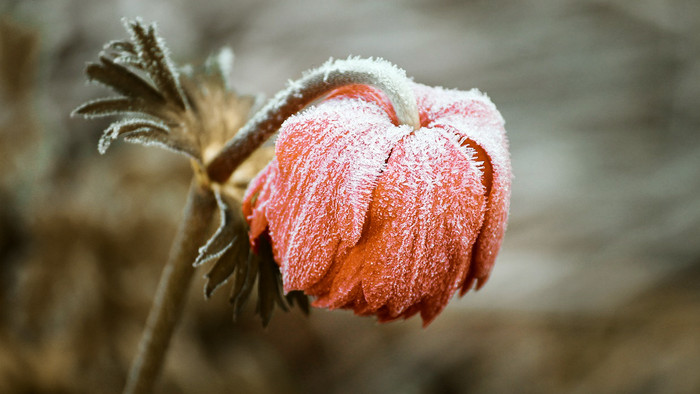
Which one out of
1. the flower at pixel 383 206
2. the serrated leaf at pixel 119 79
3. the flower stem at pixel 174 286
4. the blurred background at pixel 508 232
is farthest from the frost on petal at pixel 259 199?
the blurred background at pixel 508 232

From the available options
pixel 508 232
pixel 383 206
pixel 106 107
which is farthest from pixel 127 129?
pixel 508 232

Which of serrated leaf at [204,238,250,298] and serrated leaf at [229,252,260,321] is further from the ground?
serrated leaf at [204,238,250,298]

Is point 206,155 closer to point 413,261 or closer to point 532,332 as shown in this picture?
point 413,261

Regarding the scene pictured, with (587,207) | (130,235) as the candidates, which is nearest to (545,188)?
(587,207)

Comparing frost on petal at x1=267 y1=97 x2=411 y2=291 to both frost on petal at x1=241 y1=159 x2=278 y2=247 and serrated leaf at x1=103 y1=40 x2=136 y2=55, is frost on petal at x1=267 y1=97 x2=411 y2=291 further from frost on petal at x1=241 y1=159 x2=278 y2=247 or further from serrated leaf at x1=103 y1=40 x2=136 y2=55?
serrated leaf at x1=103 y1=40 x2=136 y2=55

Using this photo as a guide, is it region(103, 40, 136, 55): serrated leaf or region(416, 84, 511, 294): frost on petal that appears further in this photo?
region(103, 40, 136, 55): serrated leaf

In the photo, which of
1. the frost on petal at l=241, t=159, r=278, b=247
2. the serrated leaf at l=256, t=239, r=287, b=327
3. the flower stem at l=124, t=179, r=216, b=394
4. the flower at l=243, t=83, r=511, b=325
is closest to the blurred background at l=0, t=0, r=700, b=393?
the flower stem at l=124, t=179, r=216, b=394

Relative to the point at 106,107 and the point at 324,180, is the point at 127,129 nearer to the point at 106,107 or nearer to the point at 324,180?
the point at 106,107
